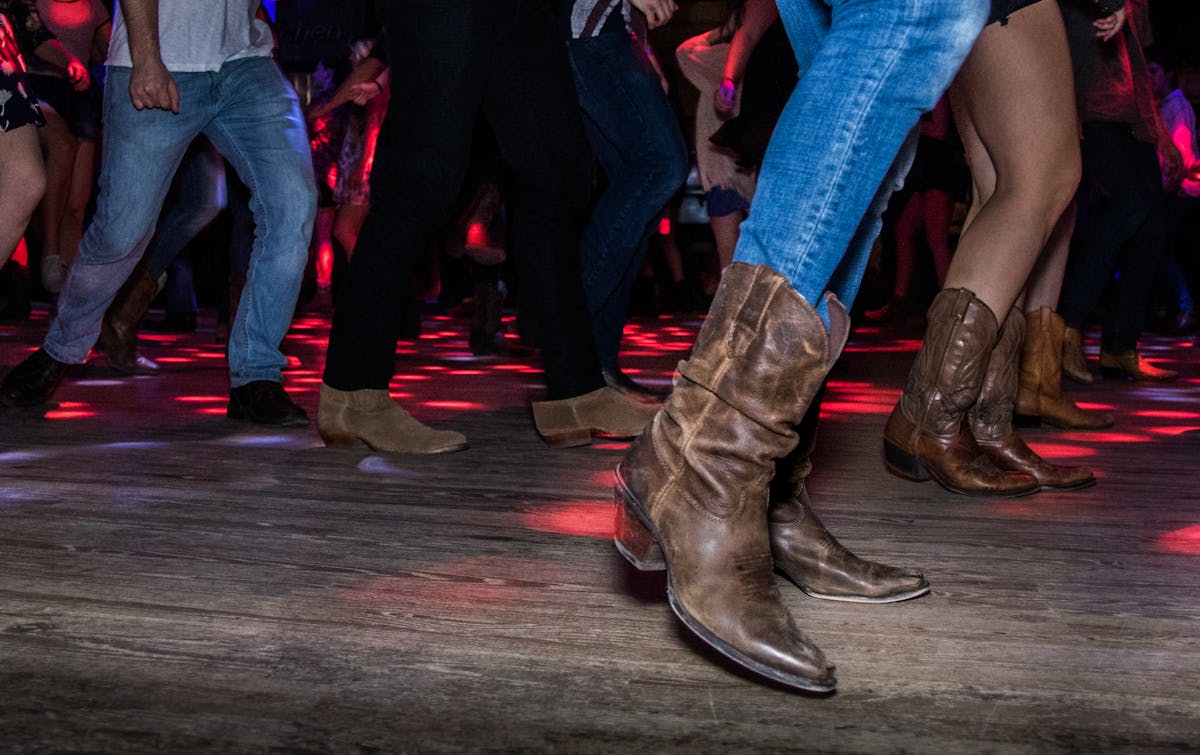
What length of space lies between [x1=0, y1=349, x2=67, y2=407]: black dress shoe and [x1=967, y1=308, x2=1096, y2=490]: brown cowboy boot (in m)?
2.13

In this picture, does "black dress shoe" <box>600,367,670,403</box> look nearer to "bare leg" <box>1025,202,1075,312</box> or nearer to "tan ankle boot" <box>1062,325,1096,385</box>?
"bare leg" <box>1025,202,1075,312</box>

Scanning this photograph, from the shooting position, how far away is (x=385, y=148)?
230 cm

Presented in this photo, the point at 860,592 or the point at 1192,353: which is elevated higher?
the point at 860,592

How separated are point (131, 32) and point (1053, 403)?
2228mm

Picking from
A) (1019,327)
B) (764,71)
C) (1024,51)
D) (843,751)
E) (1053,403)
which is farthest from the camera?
(764,71)

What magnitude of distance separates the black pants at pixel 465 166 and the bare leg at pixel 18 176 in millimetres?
943

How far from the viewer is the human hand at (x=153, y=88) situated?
2.56m

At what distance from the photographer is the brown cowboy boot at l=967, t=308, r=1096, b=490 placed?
2074 mm

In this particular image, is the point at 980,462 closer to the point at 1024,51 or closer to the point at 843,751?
the point at 1024,51

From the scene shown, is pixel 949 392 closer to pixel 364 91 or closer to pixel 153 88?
pixel 153 88

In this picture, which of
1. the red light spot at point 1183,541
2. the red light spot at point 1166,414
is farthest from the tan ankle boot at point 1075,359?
the red light spot at point 1183,541

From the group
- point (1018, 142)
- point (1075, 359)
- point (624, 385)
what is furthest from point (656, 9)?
point (1075, 359)

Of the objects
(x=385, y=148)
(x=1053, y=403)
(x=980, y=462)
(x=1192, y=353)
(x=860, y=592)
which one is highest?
(x=385, y=148)

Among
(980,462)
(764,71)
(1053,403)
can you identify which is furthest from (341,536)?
(764,71)
